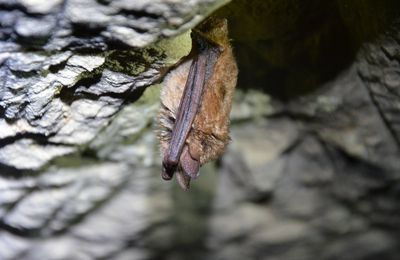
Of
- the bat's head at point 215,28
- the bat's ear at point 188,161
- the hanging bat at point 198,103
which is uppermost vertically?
the bat's head at point 215,28

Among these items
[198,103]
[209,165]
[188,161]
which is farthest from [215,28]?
[209,165]

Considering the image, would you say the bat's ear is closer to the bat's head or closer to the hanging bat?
the hanging bat

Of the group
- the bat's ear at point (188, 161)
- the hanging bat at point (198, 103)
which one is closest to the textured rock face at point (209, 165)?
the hanging bat at point (198, 103)

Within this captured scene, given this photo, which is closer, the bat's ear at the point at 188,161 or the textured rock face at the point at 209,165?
the textured rock face at the point at 209,165

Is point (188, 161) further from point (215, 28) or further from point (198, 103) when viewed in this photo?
point (215, 28)

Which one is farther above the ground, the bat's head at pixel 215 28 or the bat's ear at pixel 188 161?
the bat's head at pixel 215 28

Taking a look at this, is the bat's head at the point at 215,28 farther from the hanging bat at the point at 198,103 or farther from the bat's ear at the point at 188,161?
the bat's ear at the point at 188,161

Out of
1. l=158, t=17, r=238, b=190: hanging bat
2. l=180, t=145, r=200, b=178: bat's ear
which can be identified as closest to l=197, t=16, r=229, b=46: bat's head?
l=158, t=17, r=238, b=190: hanging bat
